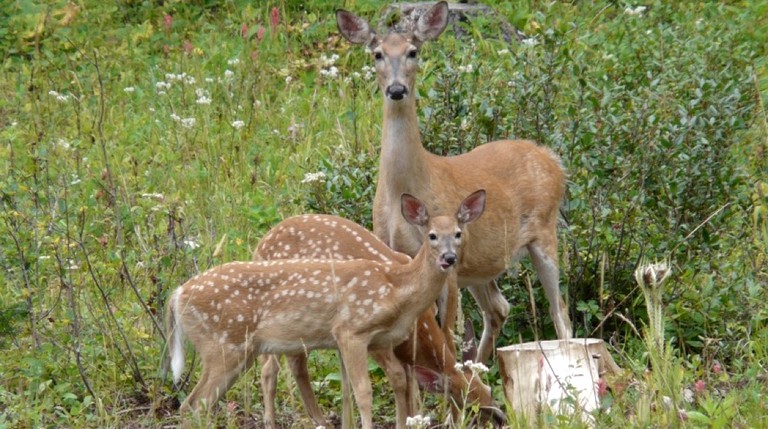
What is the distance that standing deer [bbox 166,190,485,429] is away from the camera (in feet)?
21.1

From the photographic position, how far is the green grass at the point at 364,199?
23.0 feet

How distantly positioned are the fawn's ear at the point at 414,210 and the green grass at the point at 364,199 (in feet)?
2.22

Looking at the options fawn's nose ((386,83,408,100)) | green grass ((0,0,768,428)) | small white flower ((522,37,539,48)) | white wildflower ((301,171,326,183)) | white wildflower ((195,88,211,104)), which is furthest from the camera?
white wildflower ((195,88,211,104))

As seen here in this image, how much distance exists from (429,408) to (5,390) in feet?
6.63

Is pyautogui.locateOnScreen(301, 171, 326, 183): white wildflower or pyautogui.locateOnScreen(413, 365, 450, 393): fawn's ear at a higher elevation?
pyautogui.locateOnScreen(301, 171, 326, 183): white wildflower

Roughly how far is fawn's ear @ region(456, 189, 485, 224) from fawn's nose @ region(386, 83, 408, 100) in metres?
A: 0.86

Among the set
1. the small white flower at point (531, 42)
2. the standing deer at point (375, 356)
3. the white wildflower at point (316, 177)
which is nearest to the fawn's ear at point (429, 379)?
the standing deer at point (375, 356)

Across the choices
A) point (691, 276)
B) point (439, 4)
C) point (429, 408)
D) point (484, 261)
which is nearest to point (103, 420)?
point (429, 408)

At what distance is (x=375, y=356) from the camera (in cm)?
669

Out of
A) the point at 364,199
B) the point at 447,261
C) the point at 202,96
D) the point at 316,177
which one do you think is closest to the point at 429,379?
the point at 447,261

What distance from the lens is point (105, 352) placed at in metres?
7.23

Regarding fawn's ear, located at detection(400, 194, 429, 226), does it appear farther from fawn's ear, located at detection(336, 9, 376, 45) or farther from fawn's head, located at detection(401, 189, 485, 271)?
fawn's ear, located at detection(336, 9, 376, 45)

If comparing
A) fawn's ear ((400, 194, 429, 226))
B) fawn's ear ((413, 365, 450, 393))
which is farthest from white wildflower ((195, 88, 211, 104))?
fawn's ear ((413, 365, 450, 393))

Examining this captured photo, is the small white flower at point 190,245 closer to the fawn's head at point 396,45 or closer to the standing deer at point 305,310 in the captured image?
the standing deer at point 305,310
